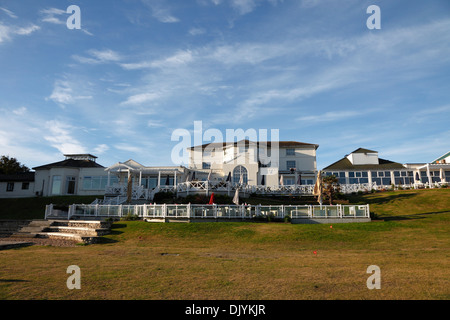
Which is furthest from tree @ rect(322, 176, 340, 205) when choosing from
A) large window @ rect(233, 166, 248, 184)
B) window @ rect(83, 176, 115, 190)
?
window @ rect(83, 176, 115, 190)

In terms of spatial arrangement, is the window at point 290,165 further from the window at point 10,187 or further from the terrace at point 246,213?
the window at point 10,187

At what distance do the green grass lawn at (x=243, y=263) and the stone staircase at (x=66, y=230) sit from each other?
0.79 metres

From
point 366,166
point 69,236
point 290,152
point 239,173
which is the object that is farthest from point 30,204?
point 366,166

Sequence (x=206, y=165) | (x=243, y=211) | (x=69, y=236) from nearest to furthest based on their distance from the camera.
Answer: (x=69, y=236)
(x=243, y=211)
(x=206, y=165)

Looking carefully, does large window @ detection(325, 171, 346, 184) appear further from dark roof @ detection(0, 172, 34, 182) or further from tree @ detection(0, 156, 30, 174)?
tree @ detection(0, 156, 30, 174)

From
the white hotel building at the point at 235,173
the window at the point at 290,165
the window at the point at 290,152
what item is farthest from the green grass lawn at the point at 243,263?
the window at the point at 290,152

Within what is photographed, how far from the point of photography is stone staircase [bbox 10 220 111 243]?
17.5 metres

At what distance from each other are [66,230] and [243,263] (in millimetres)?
13741

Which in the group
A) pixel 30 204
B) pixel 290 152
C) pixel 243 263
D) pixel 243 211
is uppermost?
pixel 290 152

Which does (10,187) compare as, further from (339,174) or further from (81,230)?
Result: (339,174)

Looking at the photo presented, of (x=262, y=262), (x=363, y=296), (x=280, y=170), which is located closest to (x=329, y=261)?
(x=262, y=262)

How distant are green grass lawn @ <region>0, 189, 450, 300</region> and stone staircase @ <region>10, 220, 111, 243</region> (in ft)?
2.58

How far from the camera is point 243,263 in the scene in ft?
35.5

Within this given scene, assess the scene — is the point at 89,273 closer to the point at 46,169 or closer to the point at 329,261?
the point at 329,261
